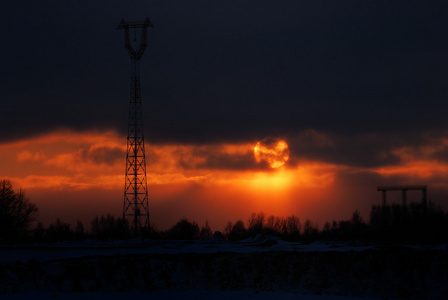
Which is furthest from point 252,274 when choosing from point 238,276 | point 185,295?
point 185,295

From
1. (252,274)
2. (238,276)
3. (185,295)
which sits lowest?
(185,295)

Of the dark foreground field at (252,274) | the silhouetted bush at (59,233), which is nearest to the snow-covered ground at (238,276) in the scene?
the dark foreground field at (252,274)

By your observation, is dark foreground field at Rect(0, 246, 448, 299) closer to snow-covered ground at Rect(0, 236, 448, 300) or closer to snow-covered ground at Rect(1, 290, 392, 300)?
snow-covered ground at Rect(0, 236, 448, 300)

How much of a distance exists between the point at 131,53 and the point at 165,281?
47049 millimetres

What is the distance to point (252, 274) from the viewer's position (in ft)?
166

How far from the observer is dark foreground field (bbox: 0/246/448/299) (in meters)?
44.3

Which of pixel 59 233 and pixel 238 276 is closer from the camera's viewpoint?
pixel 238 276

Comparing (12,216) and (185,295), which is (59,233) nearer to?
(12,216)

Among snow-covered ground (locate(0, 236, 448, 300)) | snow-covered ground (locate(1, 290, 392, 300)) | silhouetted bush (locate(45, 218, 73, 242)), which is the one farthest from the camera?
silhouetted bush (locate(45, 218, 73, 242))

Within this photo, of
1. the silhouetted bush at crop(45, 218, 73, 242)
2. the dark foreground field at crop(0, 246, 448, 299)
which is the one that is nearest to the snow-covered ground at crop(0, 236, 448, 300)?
the dark foreground field at crop(0, 246, 448, 299)

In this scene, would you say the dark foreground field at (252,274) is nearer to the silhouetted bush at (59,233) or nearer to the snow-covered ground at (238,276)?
the snow-covered ground at (238,276)

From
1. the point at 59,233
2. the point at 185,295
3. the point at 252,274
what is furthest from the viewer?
the point at 59,233

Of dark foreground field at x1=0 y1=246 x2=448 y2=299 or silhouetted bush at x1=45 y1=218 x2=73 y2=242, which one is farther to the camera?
silhouetted bush at x1=45 y1=218 x2=73 y2=242

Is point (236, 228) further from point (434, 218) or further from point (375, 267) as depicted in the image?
point (375, 267)
